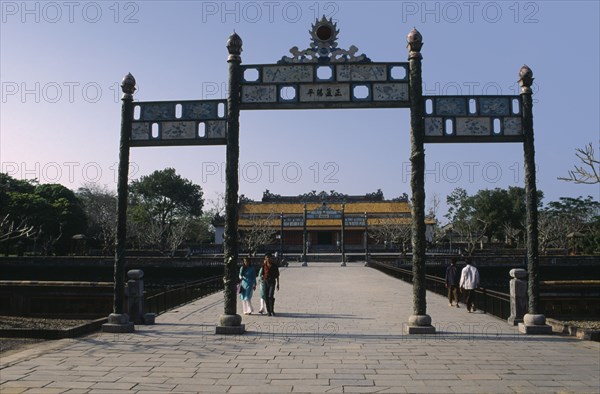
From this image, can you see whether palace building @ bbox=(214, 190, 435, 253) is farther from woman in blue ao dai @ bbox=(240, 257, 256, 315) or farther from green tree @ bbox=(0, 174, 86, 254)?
woman in blue ao dai @ bbox=(240, 257, 256, 315)

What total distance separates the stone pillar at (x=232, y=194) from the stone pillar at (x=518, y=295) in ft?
17.3

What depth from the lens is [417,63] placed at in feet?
31.0

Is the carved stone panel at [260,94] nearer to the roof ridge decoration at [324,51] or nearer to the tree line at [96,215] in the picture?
the roof ridge decoration at [324,51]

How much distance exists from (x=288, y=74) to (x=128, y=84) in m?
3.13

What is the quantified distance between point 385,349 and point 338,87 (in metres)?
4.81

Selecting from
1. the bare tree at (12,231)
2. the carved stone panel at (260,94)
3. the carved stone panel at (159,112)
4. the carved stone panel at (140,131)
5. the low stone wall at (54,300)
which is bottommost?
the low stone wall at (54,300)

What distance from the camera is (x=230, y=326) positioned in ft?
29.7

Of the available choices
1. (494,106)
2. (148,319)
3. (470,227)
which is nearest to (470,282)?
(494,106)

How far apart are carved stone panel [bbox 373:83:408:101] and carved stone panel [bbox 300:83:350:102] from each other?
1.77 feet

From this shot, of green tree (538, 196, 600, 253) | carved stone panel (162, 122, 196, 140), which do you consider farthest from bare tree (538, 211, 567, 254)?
carved stone panel (162, 122, 196, 140)

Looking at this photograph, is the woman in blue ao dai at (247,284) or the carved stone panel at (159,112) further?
the woman in blue ao dai at (247,284)

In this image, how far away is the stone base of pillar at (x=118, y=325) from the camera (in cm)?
917

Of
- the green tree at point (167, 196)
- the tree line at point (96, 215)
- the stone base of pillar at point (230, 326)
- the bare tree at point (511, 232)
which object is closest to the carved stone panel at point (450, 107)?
the stone base of pillar at point (230, 326)

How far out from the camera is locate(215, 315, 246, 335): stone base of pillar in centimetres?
902
